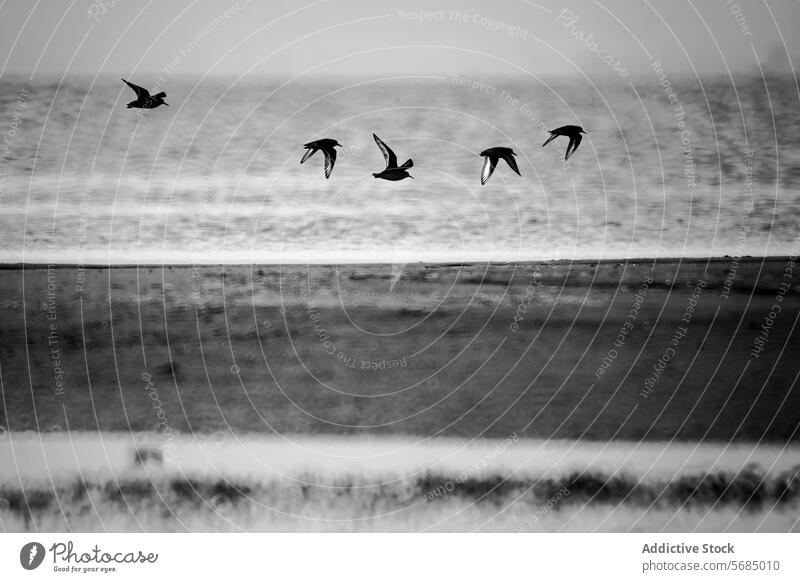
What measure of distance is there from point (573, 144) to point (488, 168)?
1.02 ft

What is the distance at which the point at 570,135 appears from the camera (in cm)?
258

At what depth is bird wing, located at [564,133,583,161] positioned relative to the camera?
8.46ft

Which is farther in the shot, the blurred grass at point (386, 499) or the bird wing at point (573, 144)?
the bird wing at point (573, 144)

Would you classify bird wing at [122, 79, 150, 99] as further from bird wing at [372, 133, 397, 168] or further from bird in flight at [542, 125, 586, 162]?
bird in flight at [542, 125, 586, 162]

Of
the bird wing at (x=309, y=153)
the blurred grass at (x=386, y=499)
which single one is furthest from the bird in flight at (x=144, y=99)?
the blurred grass at (x=386, y=499)

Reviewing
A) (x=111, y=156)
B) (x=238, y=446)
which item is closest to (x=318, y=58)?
(x=111, y=156)

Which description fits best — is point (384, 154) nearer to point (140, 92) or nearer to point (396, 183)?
point (396, 183)

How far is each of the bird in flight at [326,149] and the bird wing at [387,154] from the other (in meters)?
0.14

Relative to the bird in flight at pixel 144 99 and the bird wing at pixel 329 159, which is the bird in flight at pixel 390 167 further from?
the bird in flight at pixel 144 99

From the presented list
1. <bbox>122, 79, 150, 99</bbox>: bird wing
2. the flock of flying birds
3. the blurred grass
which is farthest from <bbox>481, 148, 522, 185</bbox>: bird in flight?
<bbox>122, 79, 150, 99</bbox>: bird wing

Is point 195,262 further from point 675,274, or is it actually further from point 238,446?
point 675,274

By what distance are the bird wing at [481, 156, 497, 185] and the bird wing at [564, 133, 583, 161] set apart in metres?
0.25

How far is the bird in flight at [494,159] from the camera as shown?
2555 mm

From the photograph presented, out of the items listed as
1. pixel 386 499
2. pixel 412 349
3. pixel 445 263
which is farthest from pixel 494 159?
pixel 386 499
